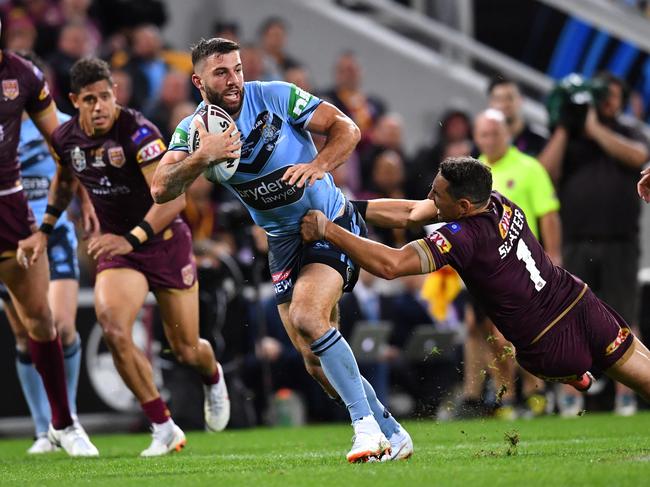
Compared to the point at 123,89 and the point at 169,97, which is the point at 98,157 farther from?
the point at 169,97

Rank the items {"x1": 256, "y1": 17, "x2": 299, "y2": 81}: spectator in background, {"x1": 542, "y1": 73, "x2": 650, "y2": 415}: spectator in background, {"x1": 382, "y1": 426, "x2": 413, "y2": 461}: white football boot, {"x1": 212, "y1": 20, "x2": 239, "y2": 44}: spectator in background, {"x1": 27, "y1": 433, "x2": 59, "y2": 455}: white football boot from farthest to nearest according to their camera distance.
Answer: {"x1": 256, "y1": 17, "x2": 299, "y2": 81}: spectator in background, {"x1": 212, "y1": 20, "x2": 239, "y2": 44}: spectator in background, {"x1": 542, "y1": 73, "x2": 650, "y2": 415}: spectator in background, {"x1": 27, "y1": 433, "x2": 59, "y2": 455}: white football boot, {"x1": 382, "y1": 426, "x2": 413, "y2": 461}: white football boot

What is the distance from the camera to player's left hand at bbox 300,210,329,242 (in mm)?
7785

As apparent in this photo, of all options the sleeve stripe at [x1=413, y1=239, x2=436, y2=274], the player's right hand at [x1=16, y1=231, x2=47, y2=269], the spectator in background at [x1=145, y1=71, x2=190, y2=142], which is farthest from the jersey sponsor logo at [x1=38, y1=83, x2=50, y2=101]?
the spectator in background at [x1=145, y1=71, x2=190, y2=142]

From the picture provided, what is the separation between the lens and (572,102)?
13.0m

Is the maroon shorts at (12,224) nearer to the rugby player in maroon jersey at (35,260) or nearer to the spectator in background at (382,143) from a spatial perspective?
the rugby player in maroon jersey at (35,260)

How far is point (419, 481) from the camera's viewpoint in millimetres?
6633

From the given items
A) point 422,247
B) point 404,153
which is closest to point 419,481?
point 422,247

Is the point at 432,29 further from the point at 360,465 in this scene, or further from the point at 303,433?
the point at 360,465

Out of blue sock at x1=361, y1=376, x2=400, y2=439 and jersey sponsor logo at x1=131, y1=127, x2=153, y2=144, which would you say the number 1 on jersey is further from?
jersey sponsor logo at x1=131, y1=127, x2=153, y2=144

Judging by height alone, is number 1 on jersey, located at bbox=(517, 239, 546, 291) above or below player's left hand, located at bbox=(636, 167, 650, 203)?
below

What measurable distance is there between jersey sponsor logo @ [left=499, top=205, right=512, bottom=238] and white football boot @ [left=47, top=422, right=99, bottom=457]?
3632 mm

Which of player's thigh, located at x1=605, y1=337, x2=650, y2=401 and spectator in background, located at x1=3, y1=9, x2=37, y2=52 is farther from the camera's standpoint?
spectator in background, located at x1=3, y1=9, x2=37, y2=52

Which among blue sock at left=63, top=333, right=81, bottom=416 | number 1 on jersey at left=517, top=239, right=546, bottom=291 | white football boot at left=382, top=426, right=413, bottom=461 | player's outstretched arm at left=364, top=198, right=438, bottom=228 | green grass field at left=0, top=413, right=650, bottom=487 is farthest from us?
blue sock at left=63, top=333, right=81, bottom=416

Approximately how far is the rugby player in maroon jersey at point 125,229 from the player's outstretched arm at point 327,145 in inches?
63.2
